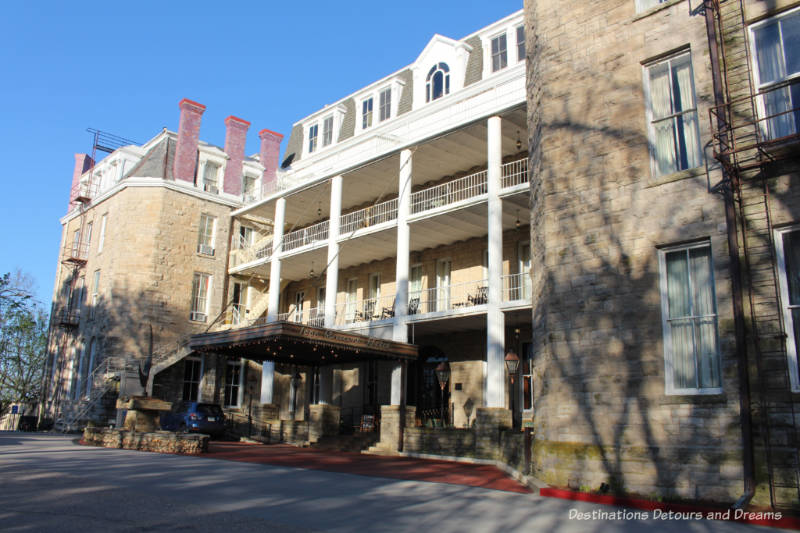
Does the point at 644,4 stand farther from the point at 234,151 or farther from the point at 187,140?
the point at 234,151

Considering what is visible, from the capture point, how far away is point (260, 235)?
3272 centimetres

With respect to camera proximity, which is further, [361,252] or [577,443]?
[361,252]

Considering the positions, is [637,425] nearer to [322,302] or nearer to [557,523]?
[557,523]

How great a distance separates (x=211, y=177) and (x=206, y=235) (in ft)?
10.6

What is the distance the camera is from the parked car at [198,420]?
22812 millimetres

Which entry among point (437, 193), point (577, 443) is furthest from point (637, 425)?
point (437, 193)

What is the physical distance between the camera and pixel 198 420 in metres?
22.8

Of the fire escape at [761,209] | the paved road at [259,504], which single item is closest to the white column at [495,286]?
the paved road at [259,504]

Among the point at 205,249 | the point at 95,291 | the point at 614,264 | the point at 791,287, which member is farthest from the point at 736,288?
the point at 95,291

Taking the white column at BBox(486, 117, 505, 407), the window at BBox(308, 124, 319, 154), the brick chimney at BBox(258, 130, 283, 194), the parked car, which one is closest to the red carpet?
the white column at BBox(486, 117, 505, 407)

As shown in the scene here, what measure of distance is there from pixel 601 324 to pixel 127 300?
23.0 meters

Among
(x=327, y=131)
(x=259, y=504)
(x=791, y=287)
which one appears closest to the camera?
(x=259, y=504)

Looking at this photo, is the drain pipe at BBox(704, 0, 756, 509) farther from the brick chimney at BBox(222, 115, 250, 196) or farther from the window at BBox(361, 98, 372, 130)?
the brick chimney at BBox(222, 115, 250, 196)

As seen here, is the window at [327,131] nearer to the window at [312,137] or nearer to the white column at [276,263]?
the window at [312,137]
